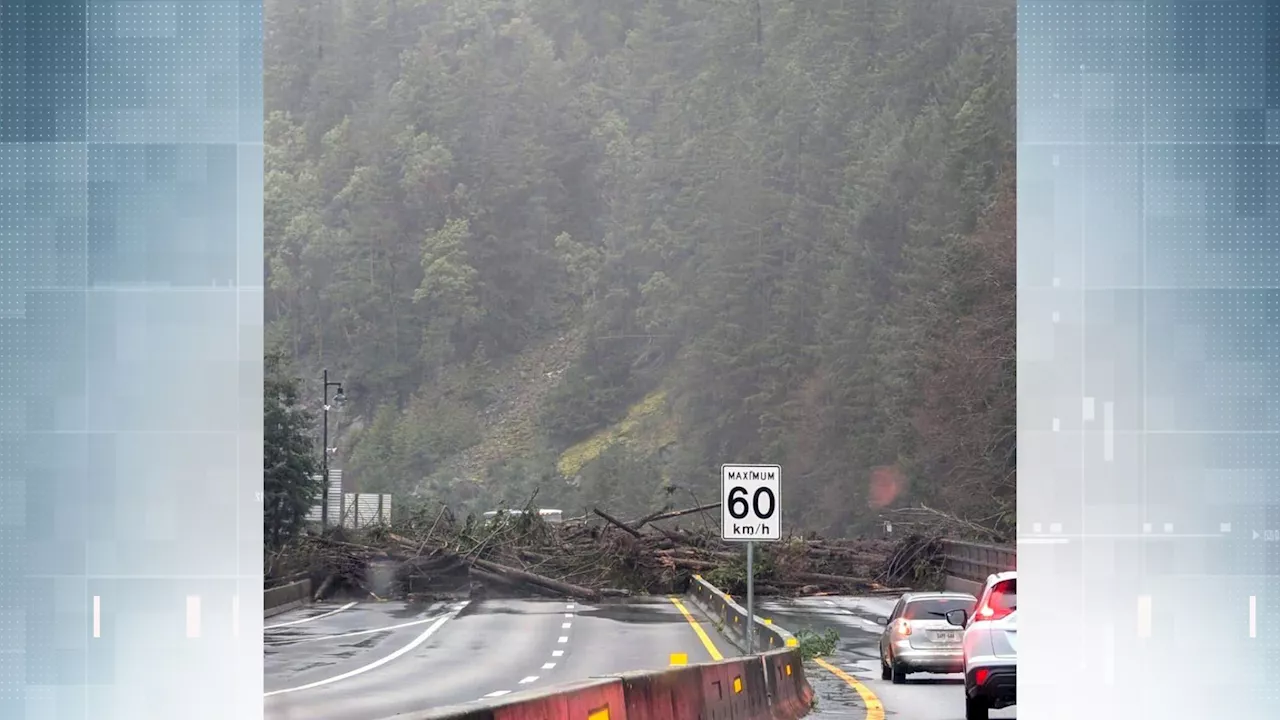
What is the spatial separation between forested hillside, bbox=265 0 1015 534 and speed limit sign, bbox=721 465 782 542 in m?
37.3

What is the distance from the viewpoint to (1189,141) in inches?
435

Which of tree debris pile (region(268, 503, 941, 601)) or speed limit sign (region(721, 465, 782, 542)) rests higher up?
speed limit sign (region(721, 465, 782, 542))

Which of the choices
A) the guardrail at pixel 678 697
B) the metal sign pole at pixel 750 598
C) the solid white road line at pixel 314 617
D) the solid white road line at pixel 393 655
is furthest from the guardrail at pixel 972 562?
the guardrail at pixel 678 697

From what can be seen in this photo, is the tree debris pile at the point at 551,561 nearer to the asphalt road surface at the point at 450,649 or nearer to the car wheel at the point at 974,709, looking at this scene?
the asphalt road surface at the point at 450,649

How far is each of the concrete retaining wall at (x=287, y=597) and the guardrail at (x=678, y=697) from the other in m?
27.6

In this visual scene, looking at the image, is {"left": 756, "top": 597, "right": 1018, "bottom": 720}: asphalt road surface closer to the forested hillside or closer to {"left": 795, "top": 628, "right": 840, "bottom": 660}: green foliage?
{"left": 795, "top": 628, "right": 840, "bottom": 660}: green foliage

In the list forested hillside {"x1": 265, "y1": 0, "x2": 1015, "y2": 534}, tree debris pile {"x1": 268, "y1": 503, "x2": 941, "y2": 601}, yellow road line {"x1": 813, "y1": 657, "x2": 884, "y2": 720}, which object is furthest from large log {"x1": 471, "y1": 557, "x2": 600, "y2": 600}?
yellow road line {"x1": 813, "y1": 657, "x2": 884, "y2": 720}

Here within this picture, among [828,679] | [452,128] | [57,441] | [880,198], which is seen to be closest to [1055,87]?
[57,441]

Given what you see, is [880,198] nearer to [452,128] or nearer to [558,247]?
[558,247]

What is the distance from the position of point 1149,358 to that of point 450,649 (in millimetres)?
26017

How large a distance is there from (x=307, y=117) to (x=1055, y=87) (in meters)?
138

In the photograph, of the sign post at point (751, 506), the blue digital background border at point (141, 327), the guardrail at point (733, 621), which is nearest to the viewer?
the blue digital background border at point (141, 327)

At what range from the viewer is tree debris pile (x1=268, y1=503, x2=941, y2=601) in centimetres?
4809

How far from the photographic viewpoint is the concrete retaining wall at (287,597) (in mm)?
45656
